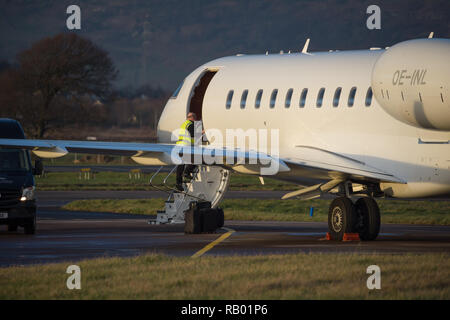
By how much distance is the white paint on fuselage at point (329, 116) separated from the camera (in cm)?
2234

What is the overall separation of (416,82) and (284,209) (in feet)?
57.0

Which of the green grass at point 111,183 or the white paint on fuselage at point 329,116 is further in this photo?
the green grass at point 111,183

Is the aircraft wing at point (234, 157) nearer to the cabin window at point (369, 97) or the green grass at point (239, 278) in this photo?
the cabin window at point (369, 97)

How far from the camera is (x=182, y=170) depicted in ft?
92.5

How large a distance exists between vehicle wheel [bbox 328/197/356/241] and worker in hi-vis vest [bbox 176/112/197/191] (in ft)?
15.8

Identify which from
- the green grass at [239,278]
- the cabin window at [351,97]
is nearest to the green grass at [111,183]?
the cabin window at [351,97]

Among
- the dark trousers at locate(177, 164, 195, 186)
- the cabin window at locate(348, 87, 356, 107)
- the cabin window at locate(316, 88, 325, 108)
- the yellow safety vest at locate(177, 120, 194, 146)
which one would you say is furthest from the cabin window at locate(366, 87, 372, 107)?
the dark trousers at locate(177, 164, 195, 186)

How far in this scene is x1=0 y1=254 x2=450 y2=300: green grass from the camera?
1546 centimetres

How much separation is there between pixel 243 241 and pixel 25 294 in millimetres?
9825

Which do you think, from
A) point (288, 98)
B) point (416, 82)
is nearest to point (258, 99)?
point (288, 98)

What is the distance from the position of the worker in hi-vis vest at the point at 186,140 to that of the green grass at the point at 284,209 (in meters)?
5.51

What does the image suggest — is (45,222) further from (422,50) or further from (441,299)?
(441,299)

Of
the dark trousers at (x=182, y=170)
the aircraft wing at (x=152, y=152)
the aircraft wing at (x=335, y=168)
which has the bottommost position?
the dark trousers at (x=182, y=170)
